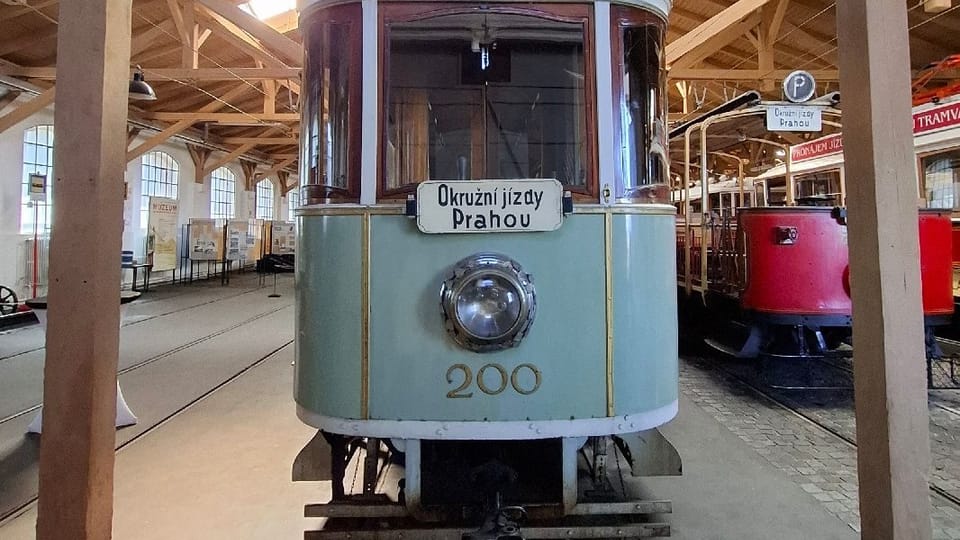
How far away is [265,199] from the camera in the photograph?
74.0 feet

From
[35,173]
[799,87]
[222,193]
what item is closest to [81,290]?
[799,87]

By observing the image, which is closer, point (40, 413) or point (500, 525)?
point (500, 525)

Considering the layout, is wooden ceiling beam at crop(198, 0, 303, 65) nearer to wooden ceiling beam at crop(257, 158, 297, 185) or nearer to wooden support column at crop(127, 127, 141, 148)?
wooden support column at crop(127, 127, 141, 148)

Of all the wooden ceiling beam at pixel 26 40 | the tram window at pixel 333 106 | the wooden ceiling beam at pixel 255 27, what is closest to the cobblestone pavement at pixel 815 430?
the tram window at pixel 333 106

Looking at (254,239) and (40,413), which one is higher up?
(254,239)

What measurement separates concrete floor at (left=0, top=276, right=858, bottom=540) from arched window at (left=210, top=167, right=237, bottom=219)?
14.0 meters

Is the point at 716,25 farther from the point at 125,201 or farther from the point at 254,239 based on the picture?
the point at 254,239

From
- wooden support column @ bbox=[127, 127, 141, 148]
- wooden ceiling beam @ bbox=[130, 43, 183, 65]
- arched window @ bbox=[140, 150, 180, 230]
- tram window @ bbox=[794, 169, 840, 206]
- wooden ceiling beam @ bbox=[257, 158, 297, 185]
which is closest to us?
tram window @ bbox=[794, 169, 840, 206]

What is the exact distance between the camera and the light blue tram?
2.08m

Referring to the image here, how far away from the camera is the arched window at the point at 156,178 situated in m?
13.9

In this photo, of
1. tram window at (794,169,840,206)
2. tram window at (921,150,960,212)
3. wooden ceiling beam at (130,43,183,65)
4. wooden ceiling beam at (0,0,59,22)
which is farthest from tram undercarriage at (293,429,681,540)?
wooden ceiling beam at (130,43,183,65)

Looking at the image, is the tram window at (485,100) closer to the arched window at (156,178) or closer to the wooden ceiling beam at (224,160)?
the arched window at (156,178)

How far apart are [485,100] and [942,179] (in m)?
6.83

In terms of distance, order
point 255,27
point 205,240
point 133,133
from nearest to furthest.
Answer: point 255,27
point 133,133
point 205,240
